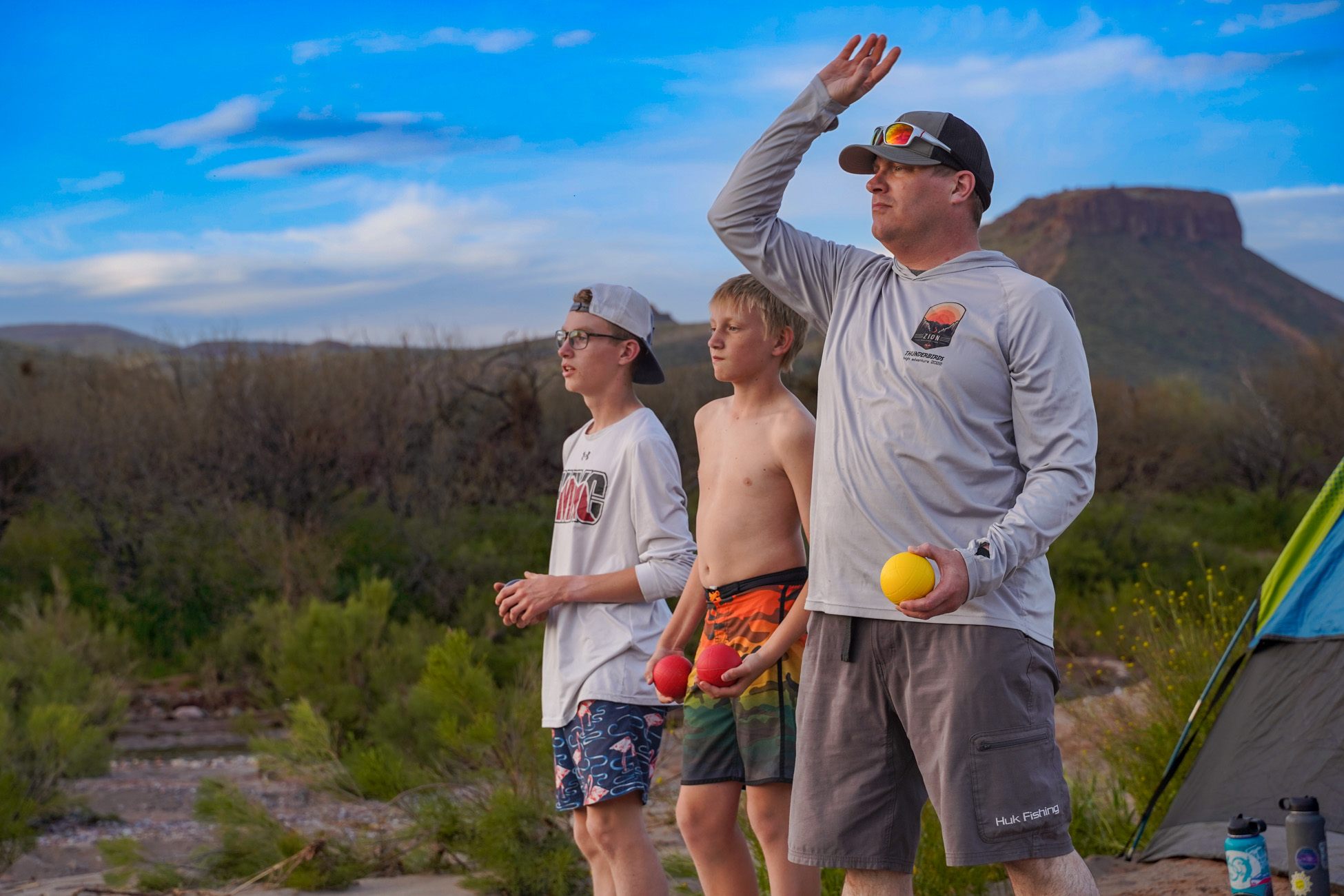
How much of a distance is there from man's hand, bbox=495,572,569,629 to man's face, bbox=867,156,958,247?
1315mm

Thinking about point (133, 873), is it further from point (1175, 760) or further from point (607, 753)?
point (1175, 760)

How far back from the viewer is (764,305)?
3.10m

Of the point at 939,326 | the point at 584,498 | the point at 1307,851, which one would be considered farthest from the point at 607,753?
the point at 1307,851

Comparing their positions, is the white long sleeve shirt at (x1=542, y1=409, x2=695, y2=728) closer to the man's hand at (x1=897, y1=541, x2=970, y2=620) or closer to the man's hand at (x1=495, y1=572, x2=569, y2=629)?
the man's hand at (x1=495, y1=572, x2=569, y2=629)

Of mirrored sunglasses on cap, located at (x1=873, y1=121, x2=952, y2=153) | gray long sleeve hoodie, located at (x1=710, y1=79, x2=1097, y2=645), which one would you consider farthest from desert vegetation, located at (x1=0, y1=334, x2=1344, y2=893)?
mirrored sunglasses on cap, located at (x1=873, y1=121, x2=952, y2=153)

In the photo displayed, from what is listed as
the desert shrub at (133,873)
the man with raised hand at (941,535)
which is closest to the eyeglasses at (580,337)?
the man with raised hand at (941,535)

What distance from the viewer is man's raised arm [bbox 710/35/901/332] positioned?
2805 millimetres

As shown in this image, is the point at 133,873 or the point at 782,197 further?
the point at 133,873

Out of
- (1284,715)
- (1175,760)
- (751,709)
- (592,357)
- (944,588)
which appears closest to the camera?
(944,588)

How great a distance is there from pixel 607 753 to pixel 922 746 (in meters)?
1.01

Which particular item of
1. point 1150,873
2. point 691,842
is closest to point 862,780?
point 691,842

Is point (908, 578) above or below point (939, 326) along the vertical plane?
below

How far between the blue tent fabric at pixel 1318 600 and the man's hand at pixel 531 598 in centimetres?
298

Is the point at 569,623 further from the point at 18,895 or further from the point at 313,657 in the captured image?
the point at 313,657
